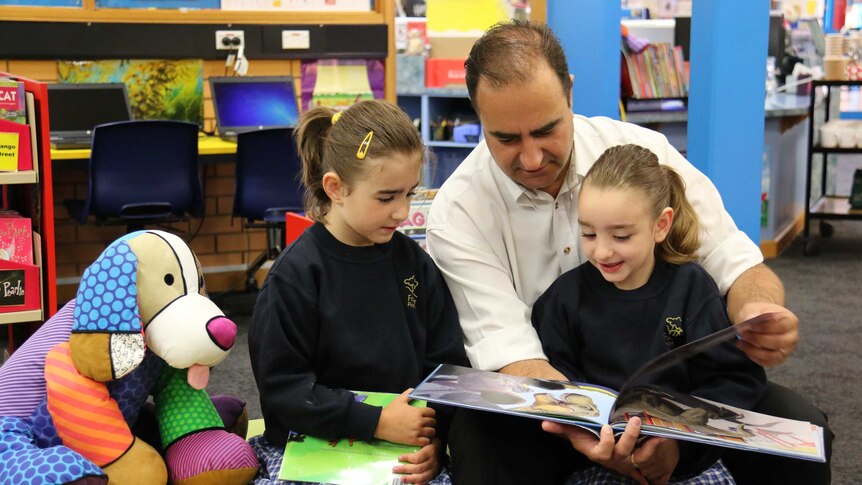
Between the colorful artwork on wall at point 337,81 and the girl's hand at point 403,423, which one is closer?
the girl's hand at point 403,423

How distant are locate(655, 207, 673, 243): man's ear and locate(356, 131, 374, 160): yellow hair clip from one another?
54cm

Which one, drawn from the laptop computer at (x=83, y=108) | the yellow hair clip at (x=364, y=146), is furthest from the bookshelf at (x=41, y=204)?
the yellow hair clip at (x=364, y=146)

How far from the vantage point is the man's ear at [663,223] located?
1791 mm

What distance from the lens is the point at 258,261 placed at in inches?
185

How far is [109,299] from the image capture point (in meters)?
1.67

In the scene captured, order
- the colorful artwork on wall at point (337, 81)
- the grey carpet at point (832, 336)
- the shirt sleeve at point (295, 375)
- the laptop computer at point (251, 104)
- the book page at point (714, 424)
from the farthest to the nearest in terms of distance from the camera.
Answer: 1. the colorful artwork on wall at point (337, 81)
2. the laptop computer at point (251, 104)
3. the grey carpet at point (832, 336)
4. the shirt sleeve at point (295, 375)
5. the book page at point (714, 424)

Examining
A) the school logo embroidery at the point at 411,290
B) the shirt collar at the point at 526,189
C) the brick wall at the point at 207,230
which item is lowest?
the brick wall at the point at 207,230

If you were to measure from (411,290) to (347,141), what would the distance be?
31 centimetres

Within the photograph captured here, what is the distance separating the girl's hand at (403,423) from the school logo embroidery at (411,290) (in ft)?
0.64

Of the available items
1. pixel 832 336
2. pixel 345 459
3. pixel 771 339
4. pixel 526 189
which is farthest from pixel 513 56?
pixel 832 336

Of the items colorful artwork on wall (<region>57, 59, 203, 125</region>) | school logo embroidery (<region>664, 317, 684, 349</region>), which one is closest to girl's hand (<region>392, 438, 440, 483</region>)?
school logo embroidery (<region>664, 317, 684, 349</region>)

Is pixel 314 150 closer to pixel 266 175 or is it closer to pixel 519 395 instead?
pixel 519 395

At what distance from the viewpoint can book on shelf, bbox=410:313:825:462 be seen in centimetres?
146

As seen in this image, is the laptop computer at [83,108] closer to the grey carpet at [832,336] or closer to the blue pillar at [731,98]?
the blue pillar at [731,98]
